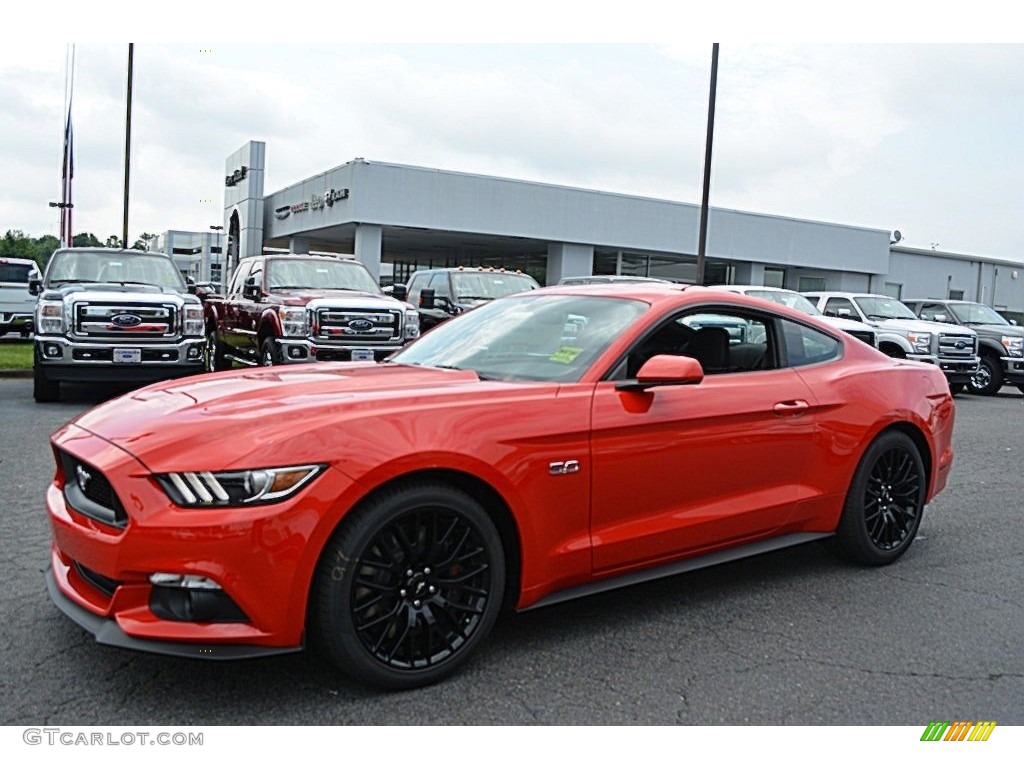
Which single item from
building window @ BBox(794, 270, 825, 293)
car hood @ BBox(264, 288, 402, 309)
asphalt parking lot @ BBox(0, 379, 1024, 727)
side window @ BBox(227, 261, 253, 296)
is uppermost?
building window @ BBox(794, 270, 825, 293)

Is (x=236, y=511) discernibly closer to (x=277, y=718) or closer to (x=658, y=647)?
(x=277, y=718)

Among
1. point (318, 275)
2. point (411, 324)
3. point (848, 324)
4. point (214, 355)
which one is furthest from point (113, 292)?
point (848, 324)

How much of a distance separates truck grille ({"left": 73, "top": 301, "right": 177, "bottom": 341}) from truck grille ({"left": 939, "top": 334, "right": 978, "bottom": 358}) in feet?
42.2

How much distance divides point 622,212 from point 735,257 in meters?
6.41

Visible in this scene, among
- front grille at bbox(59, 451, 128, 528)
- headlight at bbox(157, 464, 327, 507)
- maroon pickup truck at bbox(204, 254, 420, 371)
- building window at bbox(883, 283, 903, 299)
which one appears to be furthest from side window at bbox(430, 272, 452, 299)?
building window at bbox(883, 283, 903, 299)

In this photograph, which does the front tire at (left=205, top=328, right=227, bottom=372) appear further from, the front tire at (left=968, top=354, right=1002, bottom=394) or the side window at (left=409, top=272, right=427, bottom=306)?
the front tire at (left=968, top=354, right=1002, bottom=394)

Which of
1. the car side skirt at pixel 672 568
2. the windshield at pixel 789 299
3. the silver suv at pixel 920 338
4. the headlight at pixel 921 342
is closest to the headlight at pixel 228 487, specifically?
the car side skirt at pixel 672 568

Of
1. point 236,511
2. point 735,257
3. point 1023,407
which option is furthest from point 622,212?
point 236,511

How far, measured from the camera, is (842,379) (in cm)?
491

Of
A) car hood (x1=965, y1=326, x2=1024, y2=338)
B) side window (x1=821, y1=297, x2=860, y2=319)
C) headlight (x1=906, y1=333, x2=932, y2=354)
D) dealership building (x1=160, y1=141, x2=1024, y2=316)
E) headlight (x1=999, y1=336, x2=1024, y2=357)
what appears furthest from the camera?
dealership building (x1=160, y1=141, x2=1024, y2=316)

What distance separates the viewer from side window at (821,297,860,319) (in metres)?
17.5

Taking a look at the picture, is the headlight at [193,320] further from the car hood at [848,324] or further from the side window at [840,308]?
the side window at [840,308]

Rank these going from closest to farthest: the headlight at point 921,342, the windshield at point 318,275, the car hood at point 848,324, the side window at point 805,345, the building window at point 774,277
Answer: the side window at point 805,345
the windshield at point 318,275
the car hood at point 848,324
the headlight at point 921,342
the building window at point 774,277

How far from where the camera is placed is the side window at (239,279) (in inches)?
549
